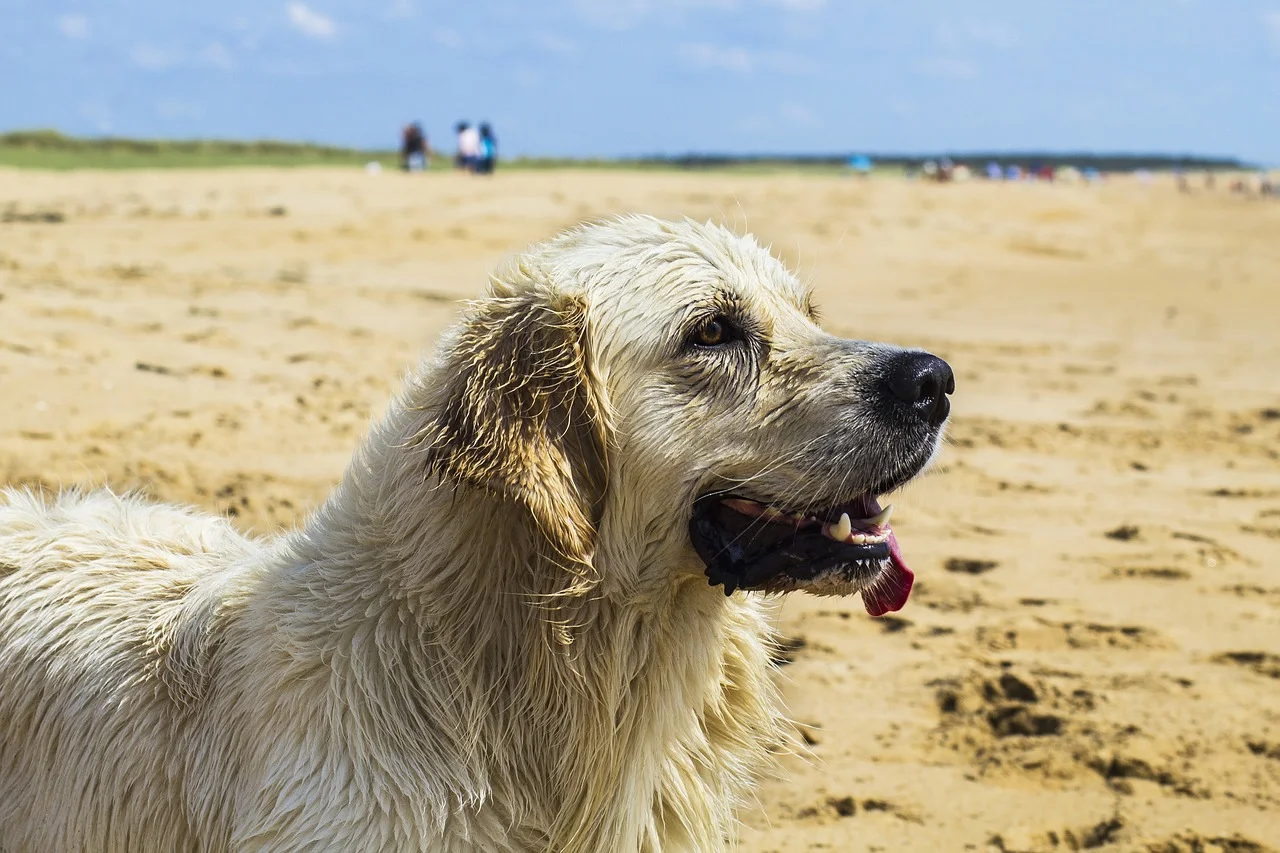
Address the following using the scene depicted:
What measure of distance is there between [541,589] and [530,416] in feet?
1.39

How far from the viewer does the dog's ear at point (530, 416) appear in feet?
9.43

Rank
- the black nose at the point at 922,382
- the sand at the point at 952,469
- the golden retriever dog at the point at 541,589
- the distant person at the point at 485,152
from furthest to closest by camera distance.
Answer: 1. the distant person at the point at 485,152
2. the sand at the point at 952,469
3. the black nose at the point at 922,382
4. the golden retriever dog at the point at 541,589

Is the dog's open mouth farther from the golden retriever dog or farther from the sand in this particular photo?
the sand

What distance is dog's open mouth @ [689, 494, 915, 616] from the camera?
308 centimetres

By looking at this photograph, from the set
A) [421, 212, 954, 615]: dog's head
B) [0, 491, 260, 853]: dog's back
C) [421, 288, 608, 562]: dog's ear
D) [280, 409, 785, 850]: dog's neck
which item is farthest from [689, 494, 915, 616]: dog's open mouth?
[0, 491, 260, 853]: dog's back

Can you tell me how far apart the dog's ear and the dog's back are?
933 mm

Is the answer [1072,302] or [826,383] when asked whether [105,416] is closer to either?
[826,383]

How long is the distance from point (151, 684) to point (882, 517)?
191cm

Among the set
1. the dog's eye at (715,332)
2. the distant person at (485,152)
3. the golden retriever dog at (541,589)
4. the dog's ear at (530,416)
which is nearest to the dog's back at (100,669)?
the golden retriever dog at (541,589)

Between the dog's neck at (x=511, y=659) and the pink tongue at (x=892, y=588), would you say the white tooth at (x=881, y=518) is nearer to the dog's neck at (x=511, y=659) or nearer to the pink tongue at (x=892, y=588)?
the pink tongue at (x=892, y=588)

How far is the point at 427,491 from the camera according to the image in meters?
3.11

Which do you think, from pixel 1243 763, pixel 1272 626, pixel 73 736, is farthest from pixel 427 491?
pixel 1272 626

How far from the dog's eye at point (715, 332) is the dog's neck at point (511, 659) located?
58 cm

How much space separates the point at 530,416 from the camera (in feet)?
9.67
